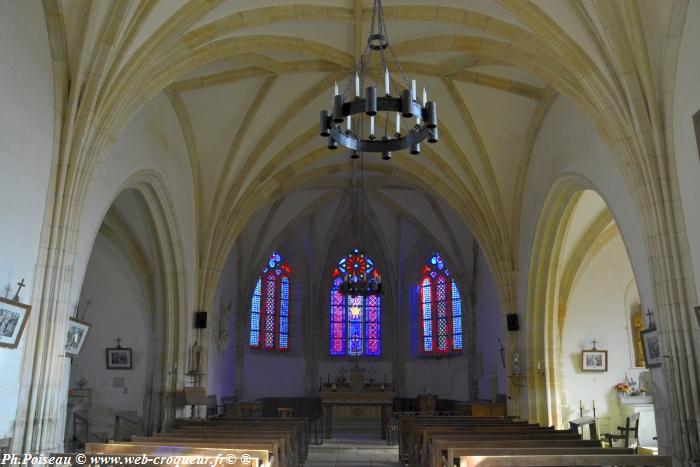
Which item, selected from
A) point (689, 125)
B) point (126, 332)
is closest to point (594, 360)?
point (689, 125)

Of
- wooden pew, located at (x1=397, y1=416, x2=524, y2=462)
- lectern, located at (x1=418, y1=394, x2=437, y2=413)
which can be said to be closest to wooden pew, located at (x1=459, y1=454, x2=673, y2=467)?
Result: wooden pew, located at (x1=397, y1=416, x2=524, y2=462)

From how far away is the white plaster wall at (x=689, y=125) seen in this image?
27.0ft

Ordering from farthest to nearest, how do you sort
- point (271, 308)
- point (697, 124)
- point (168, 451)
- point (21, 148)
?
point (271, 308) < point (21, 148) < point (697, 124) < point (168, 451)

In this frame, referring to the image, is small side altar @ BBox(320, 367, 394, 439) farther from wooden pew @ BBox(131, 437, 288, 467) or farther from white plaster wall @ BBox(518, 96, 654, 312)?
wooden pew @ BBox(131, 437, 288, 467)

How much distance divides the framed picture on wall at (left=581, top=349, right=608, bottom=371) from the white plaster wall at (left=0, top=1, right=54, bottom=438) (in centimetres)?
1358

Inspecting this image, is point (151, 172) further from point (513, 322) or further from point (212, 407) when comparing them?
point (513, 322)

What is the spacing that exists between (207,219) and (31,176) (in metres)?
7.78

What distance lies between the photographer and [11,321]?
797 cm

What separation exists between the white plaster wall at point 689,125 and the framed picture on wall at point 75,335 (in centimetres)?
943

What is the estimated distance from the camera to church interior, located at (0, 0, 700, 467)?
28.1ft

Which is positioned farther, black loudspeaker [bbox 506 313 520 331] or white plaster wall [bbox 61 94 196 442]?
black loudspeaker [bbox 506 313 520 331]

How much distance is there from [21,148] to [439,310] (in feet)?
61.8

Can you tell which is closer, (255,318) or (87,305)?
(87,305)

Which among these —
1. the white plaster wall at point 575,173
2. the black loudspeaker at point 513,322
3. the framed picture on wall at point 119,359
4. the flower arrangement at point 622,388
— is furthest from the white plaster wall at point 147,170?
the flower arrangement at point 622,388
